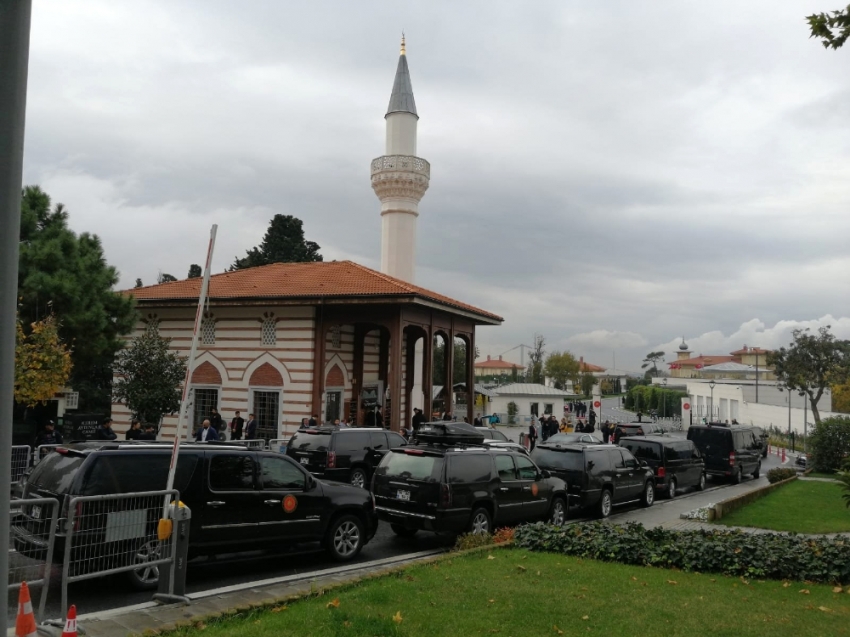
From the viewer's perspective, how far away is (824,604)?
781 centimetres

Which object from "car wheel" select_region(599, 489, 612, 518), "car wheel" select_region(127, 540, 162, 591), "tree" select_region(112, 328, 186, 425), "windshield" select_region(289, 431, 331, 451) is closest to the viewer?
"car wheel" select_region(127, 540, 162, 591)

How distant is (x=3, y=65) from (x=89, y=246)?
24626mm

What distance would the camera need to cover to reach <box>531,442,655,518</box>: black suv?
15.5 meters

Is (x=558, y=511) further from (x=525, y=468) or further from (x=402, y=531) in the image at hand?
(x=402, y=531)

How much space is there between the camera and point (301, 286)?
26656 mm

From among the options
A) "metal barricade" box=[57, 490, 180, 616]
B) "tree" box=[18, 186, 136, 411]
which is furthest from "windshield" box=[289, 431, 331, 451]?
"tree" box=[18, 186, 136, 411]

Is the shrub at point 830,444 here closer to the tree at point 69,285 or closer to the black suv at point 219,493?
the black suv at point 219,493

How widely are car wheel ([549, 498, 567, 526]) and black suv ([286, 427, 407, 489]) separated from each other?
166 inches

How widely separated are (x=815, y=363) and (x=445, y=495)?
44769 mm

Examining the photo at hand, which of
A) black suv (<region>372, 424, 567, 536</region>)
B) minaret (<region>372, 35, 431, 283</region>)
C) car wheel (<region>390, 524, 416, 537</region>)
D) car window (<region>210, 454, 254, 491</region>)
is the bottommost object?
car wheel (<region>390, 524, 416, 537</region>)

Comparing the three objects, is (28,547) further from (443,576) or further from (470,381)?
(470,381)

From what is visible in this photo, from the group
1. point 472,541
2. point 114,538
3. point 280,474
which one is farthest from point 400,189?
point 114,538

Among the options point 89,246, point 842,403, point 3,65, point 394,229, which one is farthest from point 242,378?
Result: point 842,403

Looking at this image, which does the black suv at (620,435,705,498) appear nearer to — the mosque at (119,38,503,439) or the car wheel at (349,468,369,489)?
the car wheel at (349,468,369,489)
